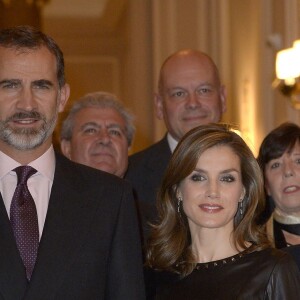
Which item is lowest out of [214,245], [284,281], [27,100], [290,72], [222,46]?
[284,281]

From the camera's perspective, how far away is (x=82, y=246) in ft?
10.7

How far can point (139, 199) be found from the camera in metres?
4.57

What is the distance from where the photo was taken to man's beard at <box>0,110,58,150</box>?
3.28m

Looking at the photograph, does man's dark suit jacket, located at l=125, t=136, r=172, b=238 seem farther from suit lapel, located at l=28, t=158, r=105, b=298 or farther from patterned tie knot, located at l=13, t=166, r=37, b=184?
patterned tie knot, located at l=13, t=166, r=37, b=184

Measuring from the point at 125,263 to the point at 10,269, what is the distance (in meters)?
0.37

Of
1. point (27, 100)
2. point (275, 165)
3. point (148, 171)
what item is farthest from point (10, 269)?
point (148, 171)

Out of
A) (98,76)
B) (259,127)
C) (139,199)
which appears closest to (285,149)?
(139,199)

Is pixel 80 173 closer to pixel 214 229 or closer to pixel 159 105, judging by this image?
pixel 214 229

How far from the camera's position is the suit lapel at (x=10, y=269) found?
3146mm

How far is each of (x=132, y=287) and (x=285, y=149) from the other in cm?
114

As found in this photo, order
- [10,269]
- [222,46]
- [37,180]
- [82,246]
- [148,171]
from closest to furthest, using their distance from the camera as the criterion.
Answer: [10,269]
[82,246]
[37,180]
[148,171]
[222,46]

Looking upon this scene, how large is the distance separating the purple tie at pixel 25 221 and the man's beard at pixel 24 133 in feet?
0.27

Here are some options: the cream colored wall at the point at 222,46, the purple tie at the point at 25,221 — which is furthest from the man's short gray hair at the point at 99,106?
the cream colored wall at the point at 222,46

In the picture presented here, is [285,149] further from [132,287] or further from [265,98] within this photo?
[265,98]
